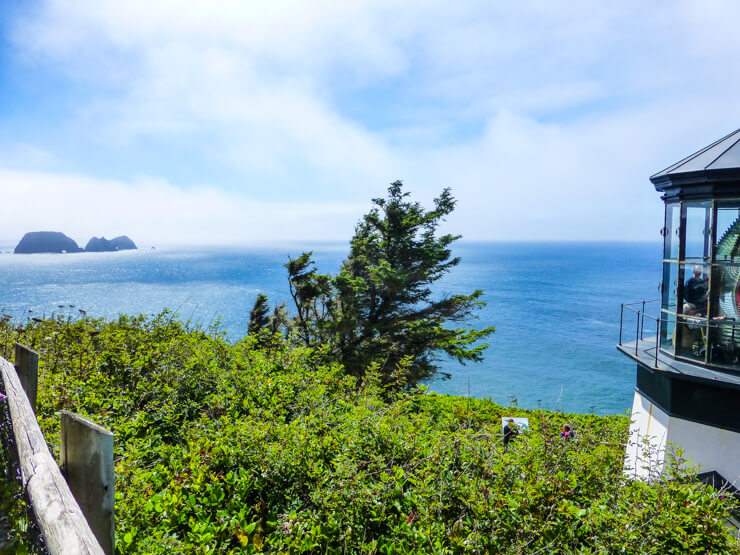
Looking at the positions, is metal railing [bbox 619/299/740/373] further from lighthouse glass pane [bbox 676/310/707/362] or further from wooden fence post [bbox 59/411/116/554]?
wooden fence post [bbox 59/411/116/554]

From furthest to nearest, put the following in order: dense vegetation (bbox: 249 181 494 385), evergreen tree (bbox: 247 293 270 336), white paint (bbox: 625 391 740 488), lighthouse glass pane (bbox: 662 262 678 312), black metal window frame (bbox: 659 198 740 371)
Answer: evergreen tree (bbox: 247 293 270 336)
dense vegetation (bbox: 249 181 494 385)
lighthouse glass pane (bbox: 662 262 678 312)
black metal window frame (bbox: 659 198 740 371)
white paint (bbox: 625 391 740 488)

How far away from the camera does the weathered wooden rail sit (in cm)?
100

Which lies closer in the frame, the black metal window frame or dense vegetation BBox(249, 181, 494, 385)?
the black metal window frame

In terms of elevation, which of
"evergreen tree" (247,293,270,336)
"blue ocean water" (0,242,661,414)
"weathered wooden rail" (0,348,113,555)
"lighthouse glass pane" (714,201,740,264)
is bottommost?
"blue ocean water" (0,242,661,414)

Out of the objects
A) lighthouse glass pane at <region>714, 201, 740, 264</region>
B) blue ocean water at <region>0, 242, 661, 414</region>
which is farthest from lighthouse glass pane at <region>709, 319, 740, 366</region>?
blue ocean water at <region>0, 242, 661, 414</region>

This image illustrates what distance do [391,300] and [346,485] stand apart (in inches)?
565

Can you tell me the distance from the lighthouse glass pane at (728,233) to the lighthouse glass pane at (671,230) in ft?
1.80

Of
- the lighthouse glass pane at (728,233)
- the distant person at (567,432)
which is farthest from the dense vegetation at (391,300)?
the distant person at (567,432)

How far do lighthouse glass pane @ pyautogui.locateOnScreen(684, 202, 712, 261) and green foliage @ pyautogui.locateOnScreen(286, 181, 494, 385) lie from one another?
32.2ft

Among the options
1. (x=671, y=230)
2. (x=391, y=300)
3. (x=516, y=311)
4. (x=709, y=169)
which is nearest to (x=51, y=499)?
(x=709, y=169)

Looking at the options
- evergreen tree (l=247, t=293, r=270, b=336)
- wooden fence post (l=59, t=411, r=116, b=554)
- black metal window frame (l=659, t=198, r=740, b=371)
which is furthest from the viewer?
evergreen tree (l=247, t=293, r=270, b=336)

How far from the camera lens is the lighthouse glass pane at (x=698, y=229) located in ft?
20.0

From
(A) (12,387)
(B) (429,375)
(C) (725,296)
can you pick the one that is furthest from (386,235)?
(A) (12,387)

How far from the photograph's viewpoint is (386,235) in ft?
56.6
